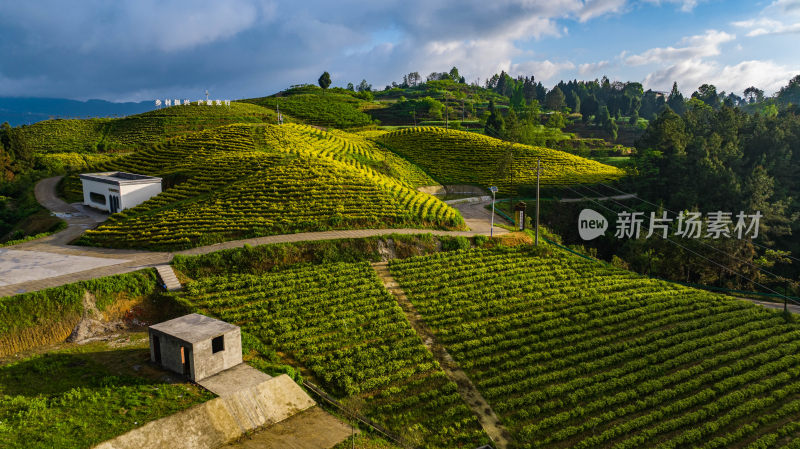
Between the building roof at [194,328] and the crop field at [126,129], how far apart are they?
2510 inches

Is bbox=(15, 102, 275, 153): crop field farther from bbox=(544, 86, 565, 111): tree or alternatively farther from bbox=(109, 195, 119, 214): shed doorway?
bbox=(544, 86, 565, 111): tree

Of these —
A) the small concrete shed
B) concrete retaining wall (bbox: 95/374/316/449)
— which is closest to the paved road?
the small concrete shed

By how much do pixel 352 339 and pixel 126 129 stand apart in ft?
263

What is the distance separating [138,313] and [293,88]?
140m

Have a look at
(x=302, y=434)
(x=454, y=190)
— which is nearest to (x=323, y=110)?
(x=454, y=190)

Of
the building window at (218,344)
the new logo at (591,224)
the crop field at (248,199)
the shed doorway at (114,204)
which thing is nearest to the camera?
the building window at (218,344)

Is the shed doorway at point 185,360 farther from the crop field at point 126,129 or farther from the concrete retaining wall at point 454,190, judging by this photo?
the crop field at point 126,129

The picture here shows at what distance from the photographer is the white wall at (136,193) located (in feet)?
131

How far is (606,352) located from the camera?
76.9ft

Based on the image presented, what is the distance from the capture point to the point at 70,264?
27469 millimetres

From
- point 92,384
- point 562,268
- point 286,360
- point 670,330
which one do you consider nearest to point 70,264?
point 92,384

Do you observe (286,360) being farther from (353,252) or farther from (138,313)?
(353,252)

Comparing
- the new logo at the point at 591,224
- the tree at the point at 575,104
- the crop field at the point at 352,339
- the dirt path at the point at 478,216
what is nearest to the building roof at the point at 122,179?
the crop field at the point at 352,339

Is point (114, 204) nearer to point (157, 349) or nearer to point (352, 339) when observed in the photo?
point (157, 349)
